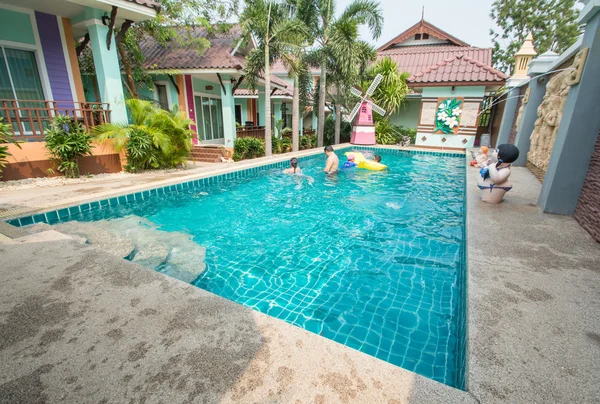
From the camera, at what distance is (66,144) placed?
672cm

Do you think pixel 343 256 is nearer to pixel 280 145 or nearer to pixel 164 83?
pixel 280 145

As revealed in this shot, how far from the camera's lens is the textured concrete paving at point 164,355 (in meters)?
1.48

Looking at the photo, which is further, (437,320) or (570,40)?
(570,40)

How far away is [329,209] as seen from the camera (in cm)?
665

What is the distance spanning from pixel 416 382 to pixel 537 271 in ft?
6.74

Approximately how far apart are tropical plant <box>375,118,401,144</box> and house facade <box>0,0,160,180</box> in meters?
13.8

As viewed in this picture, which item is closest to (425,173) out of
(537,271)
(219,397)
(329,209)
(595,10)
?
(329,209)

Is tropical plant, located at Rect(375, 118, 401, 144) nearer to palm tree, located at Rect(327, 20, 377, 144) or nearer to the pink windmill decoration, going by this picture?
the pink windmill decoration

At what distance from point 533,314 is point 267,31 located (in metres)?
11.9

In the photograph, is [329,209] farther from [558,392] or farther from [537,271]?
[558,392]

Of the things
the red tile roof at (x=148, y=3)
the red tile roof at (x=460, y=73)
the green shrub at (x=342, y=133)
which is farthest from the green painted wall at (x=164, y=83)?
the red tile roof at (x=460, y=73)

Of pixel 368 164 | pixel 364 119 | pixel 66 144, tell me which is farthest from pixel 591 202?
pixel 364 119

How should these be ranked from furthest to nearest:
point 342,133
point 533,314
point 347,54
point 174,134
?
1. point 342,133
2. point 347,54
3. point 174,134
4. point 533,314

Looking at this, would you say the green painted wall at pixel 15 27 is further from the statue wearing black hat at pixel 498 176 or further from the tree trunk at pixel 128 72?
the statue wearing black hat at pixel 498 176
